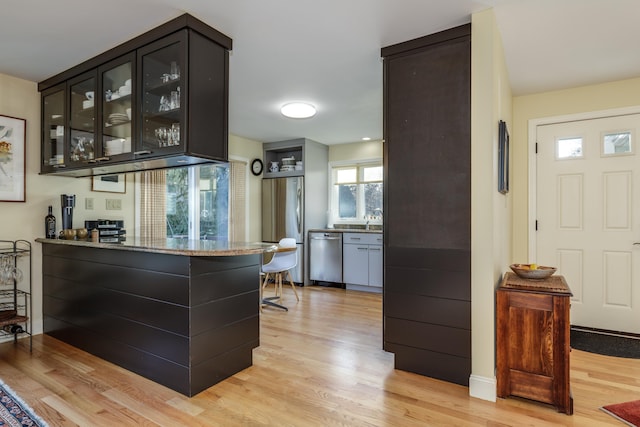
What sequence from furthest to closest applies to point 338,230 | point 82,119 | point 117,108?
point 338,230 → point 82,119 → point 117,108

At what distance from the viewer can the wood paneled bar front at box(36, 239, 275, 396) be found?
2.21 metres

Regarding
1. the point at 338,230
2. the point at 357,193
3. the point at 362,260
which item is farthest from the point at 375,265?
the point at 357,193

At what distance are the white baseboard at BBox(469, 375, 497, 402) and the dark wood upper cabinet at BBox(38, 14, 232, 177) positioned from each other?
228cm

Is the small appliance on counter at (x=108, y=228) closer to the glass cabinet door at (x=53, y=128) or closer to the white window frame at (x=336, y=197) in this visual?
the glass cabinet door at (x=53, y=128)

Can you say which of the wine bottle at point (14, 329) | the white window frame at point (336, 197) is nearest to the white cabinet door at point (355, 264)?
the white window frame at point (336, 197)

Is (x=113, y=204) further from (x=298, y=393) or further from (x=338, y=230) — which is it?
(x=338, y=230)

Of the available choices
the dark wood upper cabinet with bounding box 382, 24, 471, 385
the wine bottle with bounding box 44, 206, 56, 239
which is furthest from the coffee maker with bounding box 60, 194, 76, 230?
the dark wood upper cabinet with bounding box 382, 24, 471, 385

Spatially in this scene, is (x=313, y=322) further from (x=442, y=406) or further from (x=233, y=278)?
(x=442, y=406)

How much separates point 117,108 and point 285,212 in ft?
10.9

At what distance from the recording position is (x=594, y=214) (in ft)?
11.4

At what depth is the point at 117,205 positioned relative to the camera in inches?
153

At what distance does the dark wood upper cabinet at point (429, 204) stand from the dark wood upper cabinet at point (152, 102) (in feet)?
4.25

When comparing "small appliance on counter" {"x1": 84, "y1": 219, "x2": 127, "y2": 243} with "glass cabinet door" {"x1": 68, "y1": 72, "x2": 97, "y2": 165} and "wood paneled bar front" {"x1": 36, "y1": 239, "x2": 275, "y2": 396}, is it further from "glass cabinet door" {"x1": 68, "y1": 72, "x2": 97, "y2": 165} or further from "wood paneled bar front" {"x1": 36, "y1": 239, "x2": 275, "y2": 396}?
"glass cabinet door" {"x1": 68, "y1": 72, "x2": 97, "y2": 165}

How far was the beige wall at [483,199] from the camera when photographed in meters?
2.25
